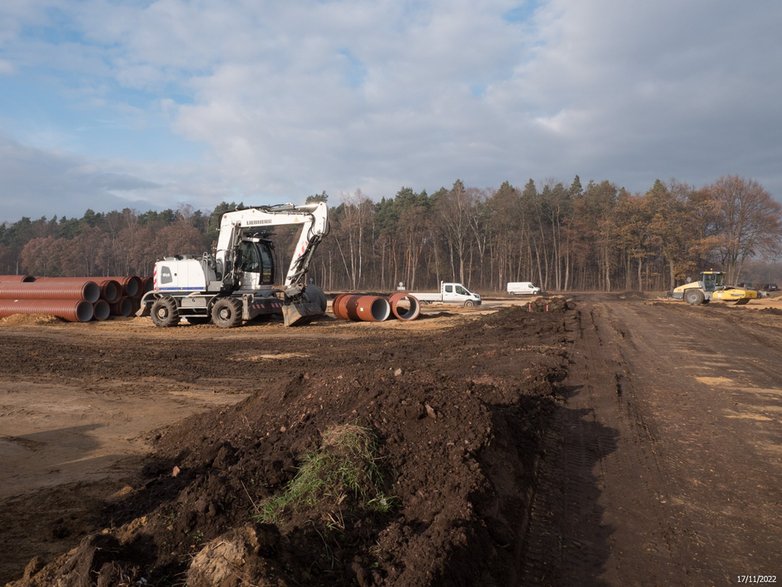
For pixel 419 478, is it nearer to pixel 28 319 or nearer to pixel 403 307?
pixel 403 307

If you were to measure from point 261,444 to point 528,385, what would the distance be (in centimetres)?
484

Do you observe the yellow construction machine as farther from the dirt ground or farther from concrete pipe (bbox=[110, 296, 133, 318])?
concrete pipe (bbox=[110, 296, 133, 318])

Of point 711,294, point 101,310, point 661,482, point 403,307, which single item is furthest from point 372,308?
point 711,294

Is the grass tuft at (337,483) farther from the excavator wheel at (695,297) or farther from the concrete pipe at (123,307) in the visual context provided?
the excavator wheel at (695,297)

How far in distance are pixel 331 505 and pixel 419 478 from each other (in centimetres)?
88

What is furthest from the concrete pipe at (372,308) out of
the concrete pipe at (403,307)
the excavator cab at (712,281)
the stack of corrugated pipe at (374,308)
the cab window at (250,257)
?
the excavator cab at (712,281)

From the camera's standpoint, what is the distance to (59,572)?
3.29 metres

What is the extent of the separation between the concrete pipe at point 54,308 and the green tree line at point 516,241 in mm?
44745

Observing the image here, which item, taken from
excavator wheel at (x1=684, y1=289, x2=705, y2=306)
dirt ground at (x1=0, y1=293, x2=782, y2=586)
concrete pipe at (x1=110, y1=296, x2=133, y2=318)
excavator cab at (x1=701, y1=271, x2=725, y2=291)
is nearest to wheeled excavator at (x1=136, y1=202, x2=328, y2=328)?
concrete pipe at (x1=110, y1=296, x2=133, y2=318)

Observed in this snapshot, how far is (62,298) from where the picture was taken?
2444 cm

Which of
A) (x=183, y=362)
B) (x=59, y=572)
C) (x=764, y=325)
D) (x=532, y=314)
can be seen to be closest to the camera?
(x=59, y=572)

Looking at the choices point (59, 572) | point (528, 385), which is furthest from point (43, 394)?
point (528, 385)

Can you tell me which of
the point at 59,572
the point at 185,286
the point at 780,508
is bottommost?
the point at 780,508

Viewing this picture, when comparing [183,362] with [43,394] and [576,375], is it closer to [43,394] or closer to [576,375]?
[43,394]
